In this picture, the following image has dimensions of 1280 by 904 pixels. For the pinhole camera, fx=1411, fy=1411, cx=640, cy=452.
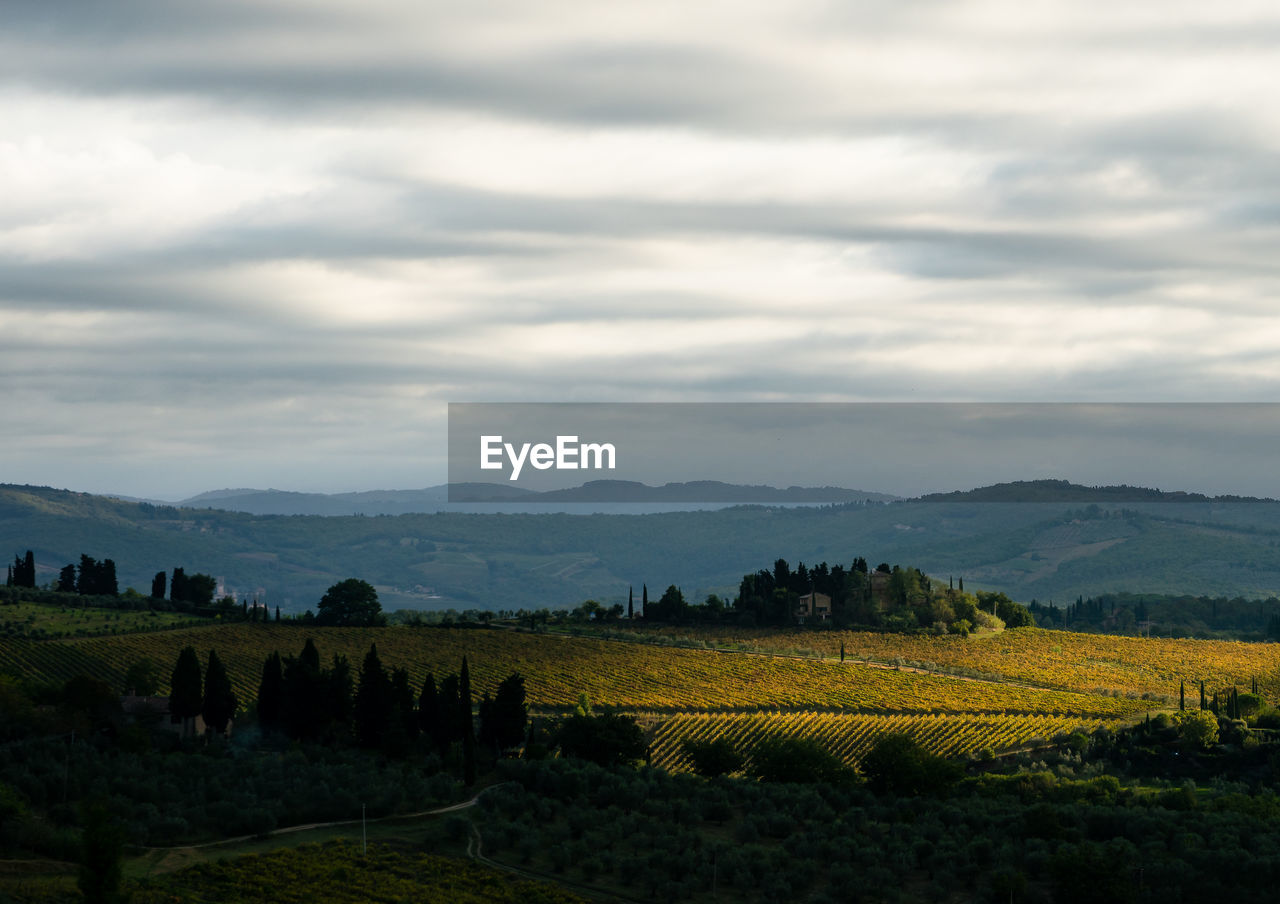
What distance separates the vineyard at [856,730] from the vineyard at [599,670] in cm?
424

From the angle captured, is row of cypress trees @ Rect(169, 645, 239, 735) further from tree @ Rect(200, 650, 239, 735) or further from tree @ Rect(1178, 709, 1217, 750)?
tree @ Rect(1178, 709, 1217, 750)

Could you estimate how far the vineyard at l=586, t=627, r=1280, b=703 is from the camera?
444 ft

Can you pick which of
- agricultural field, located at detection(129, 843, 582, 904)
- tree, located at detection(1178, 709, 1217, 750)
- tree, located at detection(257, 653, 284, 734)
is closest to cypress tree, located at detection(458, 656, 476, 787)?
tree, located at detection(257, 653, 284, 734)

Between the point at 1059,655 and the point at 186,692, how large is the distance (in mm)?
98072

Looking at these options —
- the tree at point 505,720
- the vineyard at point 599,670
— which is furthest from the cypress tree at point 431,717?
the vineyard at point 599,670

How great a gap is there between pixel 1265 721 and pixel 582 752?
5519 cm

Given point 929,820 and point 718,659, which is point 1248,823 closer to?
point 929,820

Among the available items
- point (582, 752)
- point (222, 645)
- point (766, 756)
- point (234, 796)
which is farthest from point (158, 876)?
point (222, 645)

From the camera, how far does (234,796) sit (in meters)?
69.6

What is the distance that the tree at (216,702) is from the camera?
90.7 metres

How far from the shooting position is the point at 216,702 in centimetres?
9088

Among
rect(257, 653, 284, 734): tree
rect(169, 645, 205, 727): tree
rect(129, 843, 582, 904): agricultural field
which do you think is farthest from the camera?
rect(257, 653, 284, 734): tree

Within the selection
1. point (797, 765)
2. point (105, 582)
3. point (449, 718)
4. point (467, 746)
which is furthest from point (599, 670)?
point (105, 582)

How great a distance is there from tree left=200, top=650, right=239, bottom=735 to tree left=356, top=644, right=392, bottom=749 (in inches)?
336
